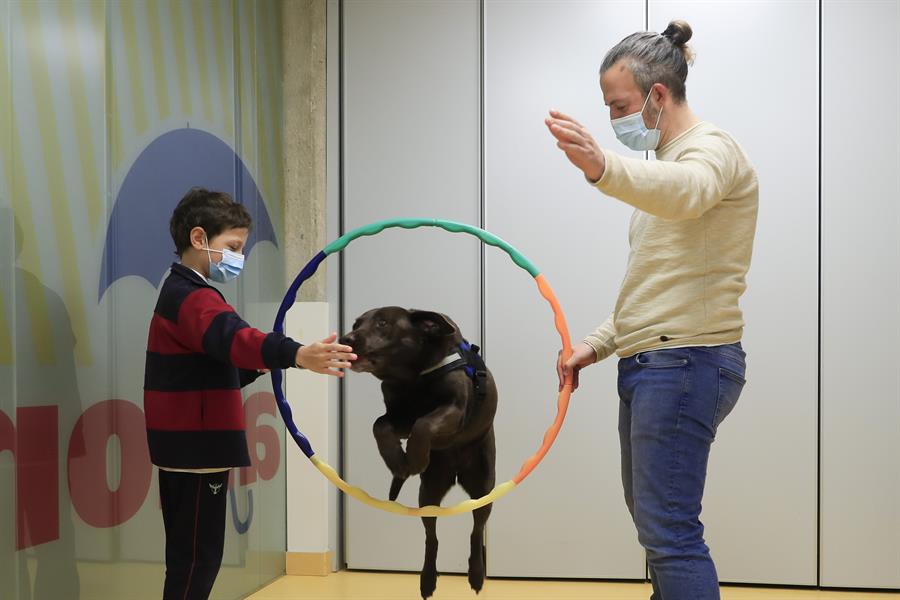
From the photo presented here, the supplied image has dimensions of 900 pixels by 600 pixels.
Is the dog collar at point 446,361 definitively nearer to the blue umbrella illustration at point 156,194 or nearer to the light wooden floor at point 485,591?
the blue umbrella illustration at point 156,194

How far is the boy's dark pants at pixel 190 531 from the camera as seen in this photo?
2.56m

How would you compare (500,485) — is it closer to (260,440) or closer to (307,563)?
(260,440)

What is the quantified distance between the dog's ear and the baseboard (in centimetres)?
209

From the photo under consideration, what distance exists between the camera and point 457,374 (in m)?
2.58

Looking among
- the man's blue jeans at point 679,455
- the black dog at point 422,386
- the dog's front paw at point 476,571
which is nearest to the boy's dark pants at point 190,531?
the black dog at point 422,386

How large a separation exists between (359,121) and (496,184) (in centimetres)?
74

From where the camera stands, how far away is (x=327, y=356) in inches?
89.4

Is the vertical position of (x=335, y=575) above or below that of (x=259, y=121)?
below

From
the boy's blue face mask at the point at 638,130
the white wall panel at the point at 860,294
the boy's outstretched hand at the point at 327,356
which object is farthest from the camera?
the white wall panel at the point at 860,294

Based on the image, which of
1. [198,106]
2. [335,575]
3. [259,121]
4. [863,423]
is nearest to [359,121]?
[259,121]

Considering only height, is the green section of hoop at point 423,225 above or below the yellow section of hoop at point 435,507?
above

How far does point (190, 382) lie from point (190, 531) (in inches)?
16.4

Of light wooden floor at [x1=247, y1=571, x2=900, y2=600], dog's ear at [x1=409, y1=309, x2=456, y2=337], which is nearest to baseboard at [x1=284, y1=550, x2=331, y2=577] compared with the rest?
light wooden floor at [x1=247, y1=571, x2=900, y2=600]

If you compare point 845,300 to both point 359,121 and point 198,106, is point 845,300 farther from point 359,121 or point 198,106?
point 198,106
